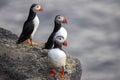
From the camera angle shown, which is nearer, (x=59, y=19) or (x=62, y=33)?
(x=62, y=33)

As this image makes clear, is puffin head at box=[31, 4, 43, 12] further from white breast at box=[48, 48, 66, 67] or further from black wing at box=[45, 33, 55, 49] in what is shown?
white breast at box=[48, 48, 66, 67]

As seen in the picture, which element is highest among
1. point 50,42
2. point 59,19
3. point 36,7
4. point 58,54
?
point 36,7

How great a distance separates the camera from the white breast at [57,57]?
1725 cm

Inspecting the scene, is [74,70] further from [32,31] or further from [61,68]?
[32,31]

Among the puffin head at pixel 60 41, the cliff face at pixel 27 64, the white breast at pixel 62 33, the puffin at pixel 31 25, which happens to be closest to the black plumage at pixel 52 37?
the white breast at pixel 62 33

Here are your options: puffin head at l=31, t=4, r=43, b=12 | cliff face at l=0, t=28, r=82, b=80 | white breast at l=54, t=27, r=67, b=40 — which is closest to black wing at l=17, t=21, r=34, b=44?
cliff face at l=0, t=28, r=82, b=80

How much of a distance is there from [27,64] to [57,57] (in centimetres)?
150

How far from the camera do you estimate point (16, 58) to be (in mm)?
18672

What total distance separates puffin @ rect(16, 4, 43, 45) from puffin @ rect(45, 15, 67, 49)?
880mm

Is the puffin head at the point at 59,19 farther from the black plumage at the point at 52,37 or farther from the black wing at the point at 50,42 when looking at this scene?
the black wing at the point at 50,42

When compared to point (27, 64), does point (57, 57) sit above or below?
above

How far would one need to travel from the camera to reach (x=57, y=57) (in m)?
17.3

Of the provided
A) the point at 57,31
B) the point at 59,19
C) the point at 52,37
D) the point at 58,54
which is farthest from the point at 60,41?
the point at 59,19

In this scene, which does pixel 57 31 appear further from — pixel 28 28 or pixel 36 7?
pixel 36 7
